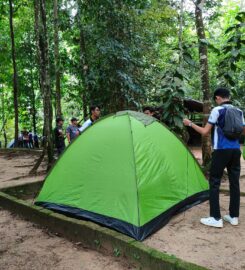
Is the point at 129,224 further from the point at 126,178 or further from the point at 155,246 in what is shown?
the point at 126,178

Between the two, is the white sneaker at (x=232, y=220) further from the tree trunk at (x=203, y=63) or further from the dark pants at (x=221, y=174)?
the tree trunk at (x=203, y=63)

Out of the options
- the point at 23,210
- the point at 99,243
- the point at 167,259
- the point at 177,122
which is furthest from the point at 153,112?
the point at 167,259

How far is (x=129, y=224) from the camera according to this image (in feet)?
14.2

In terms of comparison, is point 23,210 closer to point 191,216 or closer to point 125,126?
point 125,126

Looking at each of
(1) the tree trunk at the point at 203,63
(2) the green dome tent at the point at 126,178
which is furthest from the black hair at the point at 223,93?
(1) the tree trunk at the point at 203,63

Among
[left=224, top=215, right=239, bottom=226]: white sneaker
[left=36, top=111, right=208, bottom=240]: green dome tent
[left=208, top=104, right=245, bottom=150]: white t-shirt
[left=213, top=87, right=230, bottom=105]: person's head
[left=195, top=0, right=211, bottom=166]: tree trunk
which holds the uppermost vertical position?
[left=195, top=0, right=211, bottom=166]: tree trunk

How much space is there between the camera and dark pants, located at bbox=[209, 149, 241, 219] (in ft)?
15.3

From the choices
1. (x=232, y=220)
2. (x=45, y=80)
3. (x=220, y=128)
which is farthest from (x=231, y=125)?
(x=45, y=80)

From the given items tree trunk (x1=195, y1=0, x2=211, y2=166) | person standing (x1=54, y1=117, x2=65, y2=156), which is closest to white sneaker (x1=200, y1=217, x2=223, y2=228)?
tree trunk (x1=195, y1=0, x2=211, y2=166)

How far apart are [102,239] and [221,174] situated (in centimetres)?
190

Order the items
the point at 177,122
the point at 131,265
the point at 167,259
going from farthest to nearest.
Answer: the point at 177,122
the point at 131,265
the point at 167,259

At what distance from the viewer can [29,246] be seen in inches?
179

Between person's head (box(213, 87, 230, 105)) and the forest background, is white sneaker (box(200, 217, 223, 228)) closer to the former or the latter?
person's head (box(213, 87, 230, 105))

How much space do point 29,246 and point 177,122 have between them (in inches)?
150
